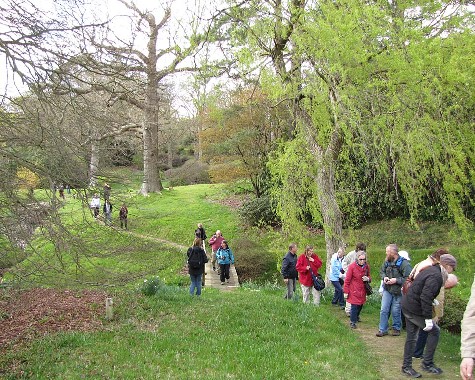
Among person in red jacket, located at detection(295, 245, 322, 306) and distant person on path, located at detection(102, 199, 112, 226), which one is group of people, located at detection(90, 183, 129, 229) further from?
person in red jacket, located at detection(295, 245, 322, 306)

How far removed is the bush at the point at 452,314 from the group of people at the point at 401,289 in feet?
3.14

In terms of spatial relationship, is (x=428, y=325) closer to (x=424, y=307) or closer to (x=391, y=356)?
(x=424, y=307)

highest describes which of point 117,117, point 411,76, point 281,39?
point 281,39

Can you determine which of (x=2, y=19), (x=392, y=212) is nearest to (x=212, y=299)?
(x=2, y=19)

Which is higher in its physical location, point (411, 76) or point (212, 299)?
point (411, 76)

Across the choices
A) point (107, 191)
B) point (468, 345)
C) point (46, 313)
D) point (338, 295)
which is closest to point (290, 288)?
point (338, 295)

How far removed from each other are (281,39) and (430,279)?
7.79m

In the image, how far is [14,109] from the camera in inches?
325

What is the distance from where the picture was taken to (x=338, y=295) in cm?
1199

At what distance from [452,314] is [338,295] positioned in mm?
2922

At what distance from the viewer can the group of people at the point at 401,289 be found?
6719mm

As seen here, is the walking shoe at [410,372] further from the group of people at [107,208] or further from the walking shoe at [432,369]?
the group of people at [107,208]

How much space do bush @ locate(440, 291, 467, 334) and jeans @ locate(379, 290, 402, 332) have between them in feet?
3.87

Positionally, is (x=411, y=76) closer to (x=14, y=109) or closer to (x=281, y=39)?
(x=281, y=39)
